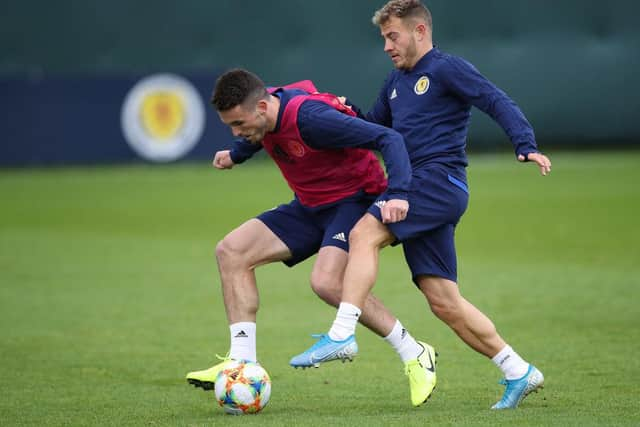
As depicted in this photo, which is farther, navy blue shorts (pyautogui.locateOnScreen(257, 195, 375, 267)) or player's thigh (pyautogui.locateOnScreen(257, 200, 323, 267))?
player's thigh (pyautogui.locateOnScreen(257, 200, 323, 267))

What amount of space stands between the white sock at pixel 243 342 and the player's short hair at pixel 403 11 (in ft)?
6.30

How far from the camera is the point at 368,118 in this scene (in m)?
7.04

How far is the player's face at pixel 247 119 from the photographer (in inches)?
247

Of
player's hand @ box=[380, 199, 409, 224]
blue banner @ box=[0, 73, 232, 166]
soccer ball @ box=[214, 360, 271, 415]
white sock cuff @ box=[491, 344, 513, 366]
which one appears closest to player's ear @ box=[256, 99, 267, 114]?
player's hand @ box=[380, 199, 409, 224]

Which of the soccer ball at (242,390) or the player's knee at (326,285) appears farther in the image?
the player's knee at (326,285)

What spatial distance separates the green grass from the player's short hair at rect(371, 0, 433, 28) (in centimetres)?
Result: 222

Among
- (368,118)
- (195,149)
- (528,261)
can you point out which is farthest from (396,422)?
(195,149)

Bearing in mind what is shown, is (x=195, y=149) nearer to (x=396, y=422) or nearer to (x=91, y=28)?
(x=91, y=28)

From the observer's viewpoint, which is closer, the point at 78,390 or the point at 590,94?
the point at 78,390

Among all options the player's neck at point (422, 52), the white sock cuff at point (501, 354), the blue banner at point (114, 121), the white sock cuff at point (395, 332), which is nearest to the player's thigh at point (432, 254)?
the white sock cuff at point (395, 332)

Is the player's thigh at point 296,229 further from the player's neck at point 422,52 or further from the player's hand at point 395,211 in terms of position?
the player's neck at point 422,52

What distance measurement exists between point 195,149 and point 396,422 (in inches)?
722

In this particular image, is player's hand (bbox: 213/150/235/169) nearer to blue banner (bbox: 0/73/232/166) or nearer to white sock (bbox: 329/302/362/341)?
white sock (bbox: 329/302/362/341)

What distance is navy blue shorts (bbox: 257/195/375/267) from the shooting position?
22.1 feet
